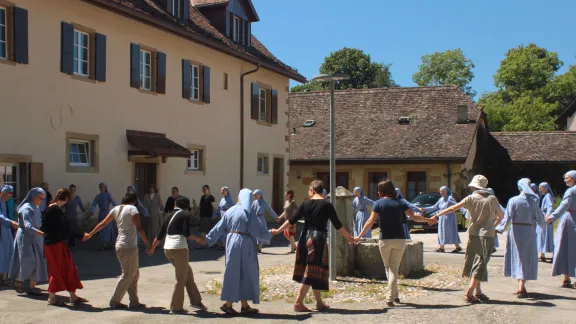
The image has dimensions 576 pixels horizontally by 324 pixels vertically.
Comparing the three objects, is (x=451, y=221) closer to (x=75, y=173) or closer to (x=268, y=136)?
(x=75, y=173)

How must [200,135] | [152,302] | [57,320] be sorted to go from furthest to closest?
[200,135] < [152,302] < [57,320]

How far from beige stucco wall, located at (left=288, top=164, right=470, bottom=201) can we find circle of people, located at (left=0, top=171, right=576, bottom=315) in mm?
19890

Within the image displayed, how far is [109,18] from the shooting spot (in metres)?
18.2

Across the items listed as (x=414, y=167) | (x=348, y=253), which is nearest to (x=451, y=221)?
(x=348, y=253)

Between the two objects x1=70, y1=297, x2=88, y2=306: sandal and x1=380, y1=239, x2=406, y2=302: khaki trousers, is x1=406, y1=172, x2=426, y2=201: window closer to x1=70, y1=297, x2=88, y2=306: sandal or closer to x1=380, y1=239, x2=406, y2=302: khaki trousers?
x1=380, y1=239, x2=406, y2=302: khaki trousers

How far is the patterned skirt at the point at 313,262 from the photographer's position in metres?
8.73

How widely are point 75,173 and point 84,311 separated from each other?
8.76 metres

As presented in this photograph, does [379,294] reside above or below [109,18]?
below

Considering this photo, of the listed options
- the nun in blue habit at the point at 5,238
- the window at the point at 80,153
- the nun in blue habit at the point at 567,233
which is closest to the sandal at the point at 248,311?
the nun in blue habit at the point at 5,238

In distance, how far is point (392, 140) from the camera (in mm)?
32500

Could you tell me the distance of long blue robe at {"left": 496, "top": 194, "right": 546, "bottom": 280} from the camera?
9914 millimetres

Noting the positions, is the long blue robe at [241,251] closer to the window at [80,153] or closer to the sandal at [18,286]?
the sandal at [18,286]

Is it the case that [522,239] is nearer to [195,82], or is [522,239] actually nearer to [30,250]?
[30,250]

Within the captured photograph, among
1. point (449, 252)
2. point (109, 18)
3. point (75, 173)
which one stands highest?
point (109, 18)
